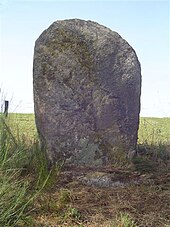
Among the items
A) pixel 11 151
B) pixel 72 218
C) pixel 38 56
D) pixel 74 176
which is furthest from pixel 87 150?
pixel 72 218

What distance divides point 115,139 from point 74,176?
2.60ft

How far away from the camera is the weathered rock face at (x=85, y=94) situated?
216 inches

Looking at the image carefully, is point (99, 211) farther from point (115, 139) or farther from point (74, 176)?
point (115, 139)

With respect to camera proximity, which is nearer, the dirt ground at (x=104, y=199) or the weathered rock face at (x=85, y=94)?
the dirt ground at (x=104, y=199)

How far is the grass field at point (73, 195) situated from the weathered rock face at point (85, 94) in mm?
273

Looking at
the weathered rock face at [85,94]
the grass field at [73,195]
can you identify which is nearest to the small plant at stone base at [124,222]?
the grass field at [73,195]

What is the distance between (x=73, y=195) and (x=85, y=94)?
1452 mm

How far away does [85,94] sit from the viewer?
5.48m

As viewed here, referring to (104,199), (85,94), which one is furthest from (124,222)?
(85,94)

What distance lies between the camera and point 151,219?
3.93m

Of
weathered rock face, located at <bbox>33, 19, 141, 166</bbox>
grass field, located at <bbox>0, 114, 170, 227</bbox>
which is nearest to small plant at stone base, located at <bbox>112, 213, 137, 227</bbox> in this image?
grass field, located at <bbox>0, 114, 170, 227</bbox>

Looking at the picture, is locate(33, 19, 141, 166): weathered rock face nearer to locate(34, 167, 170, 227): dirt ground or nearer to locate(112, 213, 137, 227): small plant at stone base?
locate(34, 167, 170, 227): dirt ground

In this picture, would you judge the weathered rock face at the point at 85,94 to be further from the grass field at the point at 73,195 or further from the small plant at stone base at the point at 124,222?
the small plant at stone base at the point at 124,222

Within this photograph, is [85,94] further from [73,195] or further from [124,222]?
[124,222]
